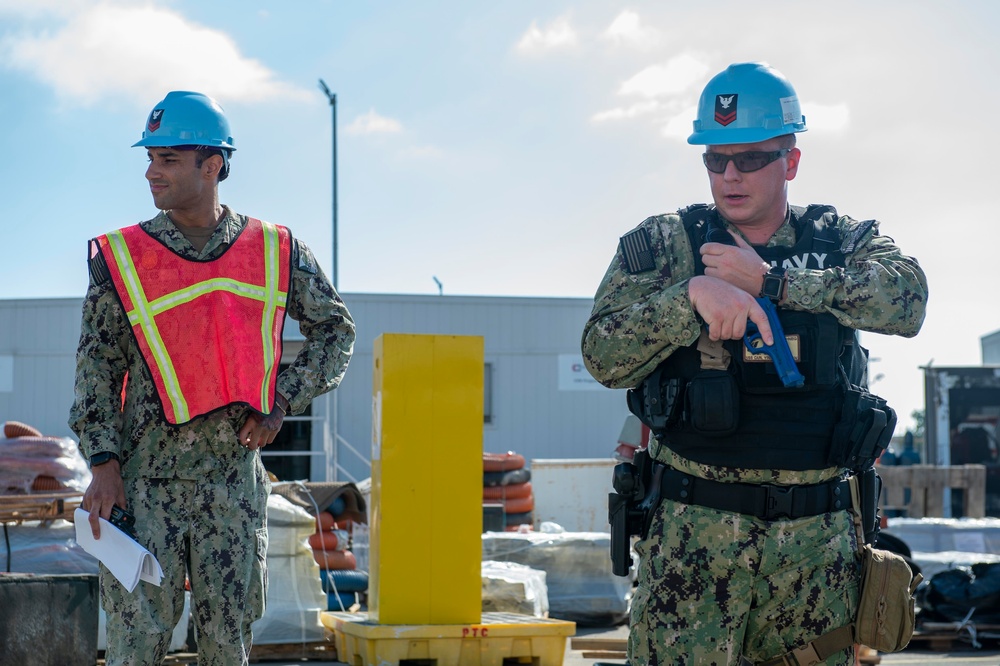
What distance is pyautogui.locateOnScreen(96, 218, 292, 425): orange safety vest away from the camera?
374 cm

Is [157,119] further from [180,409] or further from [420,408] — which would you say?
[420,408]

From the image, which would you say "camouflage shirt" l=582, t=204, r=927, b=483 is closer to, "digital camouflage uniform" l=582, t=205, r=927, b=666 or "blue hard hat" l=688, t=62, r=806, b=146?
"digital camouflage uniform" l=582, t=205, r=927, b=666

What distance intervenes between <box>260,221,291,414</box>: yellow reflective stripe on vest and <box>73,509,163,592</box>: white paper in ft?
2.10

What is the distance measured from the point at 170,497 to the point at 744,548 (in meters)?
1.71

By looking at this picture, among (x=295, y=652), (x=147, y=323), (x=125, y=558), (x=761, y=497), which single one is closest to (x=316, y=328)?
(x=147, y=323)

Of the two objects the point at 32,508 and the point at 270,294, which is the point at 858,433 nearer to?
the point at 270,294

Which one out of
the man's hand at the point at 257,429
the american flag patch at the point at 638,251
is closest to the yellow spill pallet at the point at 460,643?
the man's hand at the point at 257,429

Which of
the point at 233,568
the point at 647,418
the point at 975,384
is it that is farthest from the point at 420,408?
the point at 975,384

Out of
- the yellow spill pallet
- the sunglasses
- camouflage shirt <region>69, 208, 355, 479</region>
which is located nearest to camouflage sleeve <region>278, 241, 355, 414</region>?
camouflage shirt <region>69, 208, 355, 479</region>

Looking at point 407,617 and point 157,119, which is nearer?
point 157,119

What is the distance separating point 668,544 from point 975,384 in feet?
55.4

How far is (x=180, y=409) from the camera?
3.67 metres

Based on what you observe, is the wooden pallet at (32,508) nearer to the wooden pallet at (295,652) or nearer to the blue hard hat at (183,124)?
the wooden pallet at (295,652)

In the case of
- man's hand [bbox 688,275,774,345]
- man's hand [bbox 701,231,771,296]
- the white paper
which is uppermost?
man's hand [bbox 701,231,771,296]
